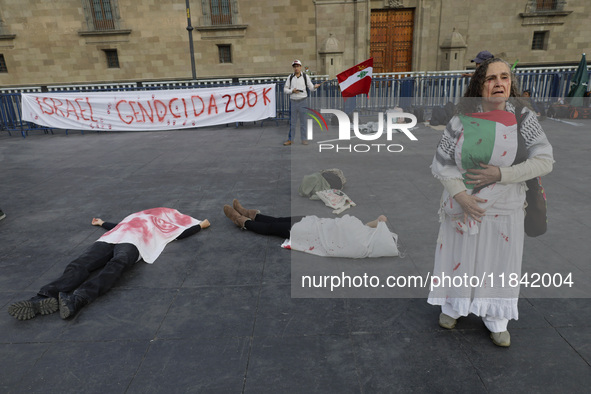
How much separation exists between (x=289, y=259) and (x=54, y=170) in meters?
7.17

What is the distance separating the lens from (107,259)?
412cm

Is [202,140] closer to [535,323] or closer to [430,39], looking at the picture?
[535,323]

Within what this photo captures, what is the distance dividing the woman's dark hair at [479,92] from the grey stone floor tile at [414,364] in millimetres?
1747

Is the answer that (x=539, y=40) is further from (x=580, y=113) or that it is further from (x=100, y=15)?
(x=100, y=15)

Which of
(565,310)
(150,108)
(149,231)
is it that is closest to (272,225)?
(149,231)

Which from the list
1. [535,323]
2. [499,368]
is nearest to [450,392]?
[499,368]

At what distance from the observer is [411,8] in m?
21.1

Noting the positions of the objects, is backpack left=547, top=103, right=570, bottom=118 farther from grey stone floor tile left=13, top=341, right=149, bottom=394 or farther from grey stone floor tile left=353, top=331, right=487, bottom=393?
grey stone floor tile left=13, top=341, right=149, bottom=394

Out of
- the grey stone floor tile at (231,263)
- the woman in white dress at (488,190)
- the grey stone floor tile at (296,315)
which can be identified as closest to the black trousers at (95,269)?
the grey stone floor tile at (231,263)

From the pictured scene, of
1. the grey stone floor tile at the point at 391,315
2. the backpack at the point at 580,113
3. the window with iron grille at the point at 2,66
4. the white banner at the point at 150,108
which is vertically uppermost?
the window with iron grille at the point at 2,66

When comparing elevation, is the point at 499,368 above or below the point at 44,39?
below

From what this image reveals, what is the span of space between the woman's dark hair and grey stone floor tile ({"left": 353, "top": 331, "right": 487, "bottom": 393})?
175 centimetres

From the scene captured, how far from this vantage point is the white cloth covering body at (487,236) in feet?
8.54

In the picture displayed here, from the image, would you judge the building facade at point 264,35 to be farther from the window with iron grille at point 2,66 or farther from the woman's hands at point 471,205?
the woman's hands at point 471,205
